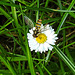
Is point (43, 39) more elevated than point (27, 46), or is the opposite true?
point (43, 39)

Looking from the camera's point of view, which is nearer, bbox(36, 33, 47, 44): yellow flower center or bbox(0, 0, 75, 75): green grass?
bbox(0, 0, 75, 75): green grass

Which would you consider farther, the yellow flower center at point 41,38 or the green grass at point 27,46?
the yellow flower center at point 41,38

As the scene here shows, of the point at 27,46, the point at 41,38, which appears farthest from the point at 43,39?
the point at 27,46

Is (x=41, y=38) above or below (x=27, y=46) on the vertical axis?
above

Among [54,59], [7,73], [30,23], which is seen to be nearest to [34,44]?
[30,23]

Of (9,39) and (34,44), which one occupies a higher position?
(9,39)

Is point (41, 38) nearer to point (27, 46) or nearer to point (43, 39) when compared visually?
A: point (43, 39)

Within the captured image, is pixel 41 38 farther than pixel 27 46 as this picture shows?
Yes

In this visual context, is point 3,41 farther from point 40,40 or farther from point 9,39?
point 40,40
